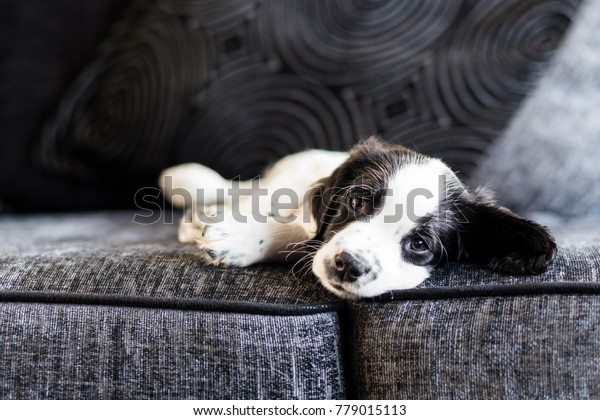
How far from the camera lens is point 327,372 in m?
1.26

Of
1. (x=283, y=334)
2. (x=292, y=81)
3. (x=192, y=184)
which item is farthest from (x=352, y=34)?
(x=283, y=334)

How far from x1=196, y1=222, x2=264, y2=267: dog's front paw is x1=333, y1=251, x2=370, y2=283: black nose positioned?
0.74ft

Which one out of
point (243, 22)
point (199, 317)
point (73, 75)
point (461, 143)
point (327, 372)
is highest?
point (243, 22)

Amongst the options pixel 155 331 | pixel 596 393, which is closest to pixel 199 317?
pixel 155 331

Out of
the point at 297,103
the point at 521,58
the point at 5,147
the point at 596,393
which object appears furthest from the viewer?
the point at 5,147

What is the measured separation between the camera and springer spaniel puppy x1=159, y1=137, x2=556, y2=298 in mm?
1366

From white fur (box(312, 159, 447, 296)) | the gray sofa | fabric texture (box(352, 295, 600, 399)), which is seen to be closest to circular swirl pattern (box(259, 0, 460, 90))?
white fur (box(312, 159, 447, 296))

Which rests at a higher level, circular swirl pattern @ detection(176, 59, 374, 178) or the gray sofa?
circular swirl pattern @ detection(176, 59, 374, 178)

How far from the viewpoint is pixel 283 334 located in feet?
4.08

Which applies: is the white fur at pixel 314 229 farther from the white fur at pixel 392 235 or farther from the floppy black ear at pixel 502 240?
the floppy black ear at pixel 502 240

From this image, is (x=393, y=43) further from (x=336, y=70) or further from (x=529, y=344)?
(x=529, y=344)

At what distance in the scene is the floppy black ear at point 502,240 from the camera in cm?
134

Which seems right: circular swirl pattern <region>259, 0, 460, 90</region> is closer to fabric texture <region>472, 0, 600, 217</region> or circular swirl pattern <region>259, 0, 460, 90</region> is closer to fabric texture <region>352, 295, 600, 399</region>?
fabric texture <region>472, 0, 600, 217</region>

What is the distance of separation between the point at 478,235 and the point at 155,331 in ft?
2.53
